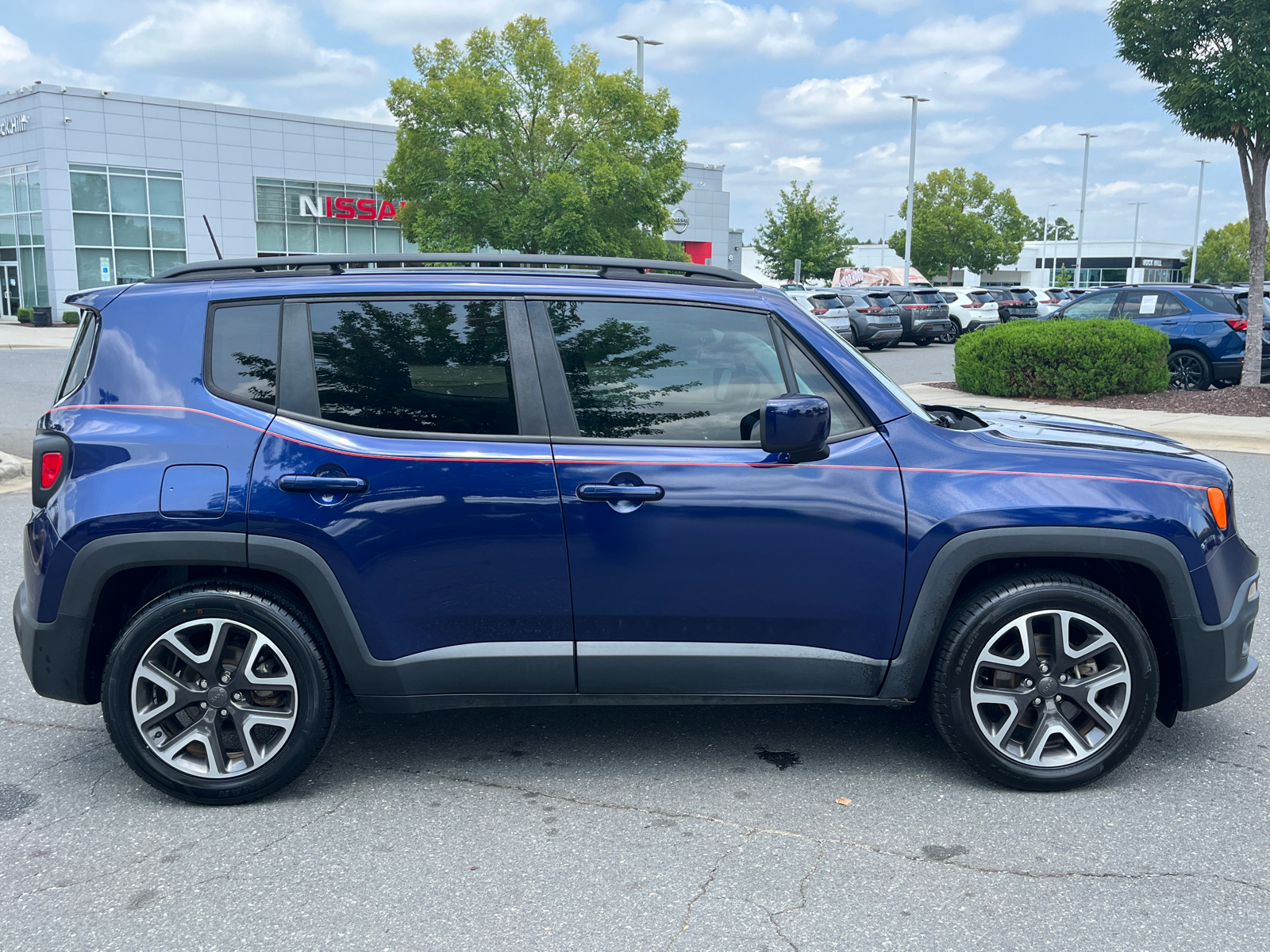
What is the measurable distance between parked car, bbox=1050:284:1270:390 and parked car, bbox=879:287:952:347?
540 inches

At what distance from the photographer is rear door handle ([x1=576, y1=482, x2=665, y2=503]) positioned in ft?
11.2

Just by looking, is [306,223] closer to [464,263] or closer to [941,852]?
[464,263]

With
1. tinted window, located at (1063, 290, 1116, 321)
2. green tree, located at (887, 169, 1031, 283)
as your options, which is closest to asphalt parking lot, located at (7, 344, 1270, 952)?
tinted window, located at (1063, 290, 1116, 321)

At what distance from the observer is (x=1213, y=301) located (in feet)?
54.5

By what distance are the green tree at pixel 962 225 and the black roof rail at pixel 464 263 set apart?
5822 cm

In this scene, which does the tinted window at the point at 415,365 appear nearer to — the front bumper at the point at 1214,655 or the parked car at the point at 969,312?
the front bumper at the point at 1214,655

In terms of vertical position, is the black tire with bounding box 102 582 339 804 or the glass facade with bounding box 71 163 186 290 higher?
the glass facade with bounding box 71 163 186 290

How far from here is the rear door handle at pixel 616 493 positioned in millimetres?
3402

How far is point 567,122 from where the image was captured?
26328 millimetres

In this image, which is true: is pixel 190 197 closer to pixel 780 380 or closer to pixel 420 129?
pixel 420 129

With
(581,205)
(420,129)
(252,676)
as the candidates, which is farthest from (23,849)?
(420,129)

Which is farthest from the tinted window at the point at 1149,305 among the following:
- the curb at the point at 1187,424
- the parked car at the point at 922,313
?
the parked car at the point at 922,313

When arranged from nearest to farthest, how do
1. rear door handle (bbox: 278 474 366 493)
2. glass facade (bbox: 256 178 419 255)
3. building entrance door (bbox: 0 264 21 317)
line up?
rear door handle (bbox: 278 474 366 493), building entrance door (bbox: 0 264 21 317), glass facade (bbox: 256 178 419 255)

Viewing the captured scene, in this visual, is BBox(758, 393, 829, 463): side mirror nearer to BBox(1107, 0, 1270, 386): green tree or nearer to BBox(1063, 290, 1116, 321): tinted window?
BBox(1107, 0, 1270, 386): green tree
